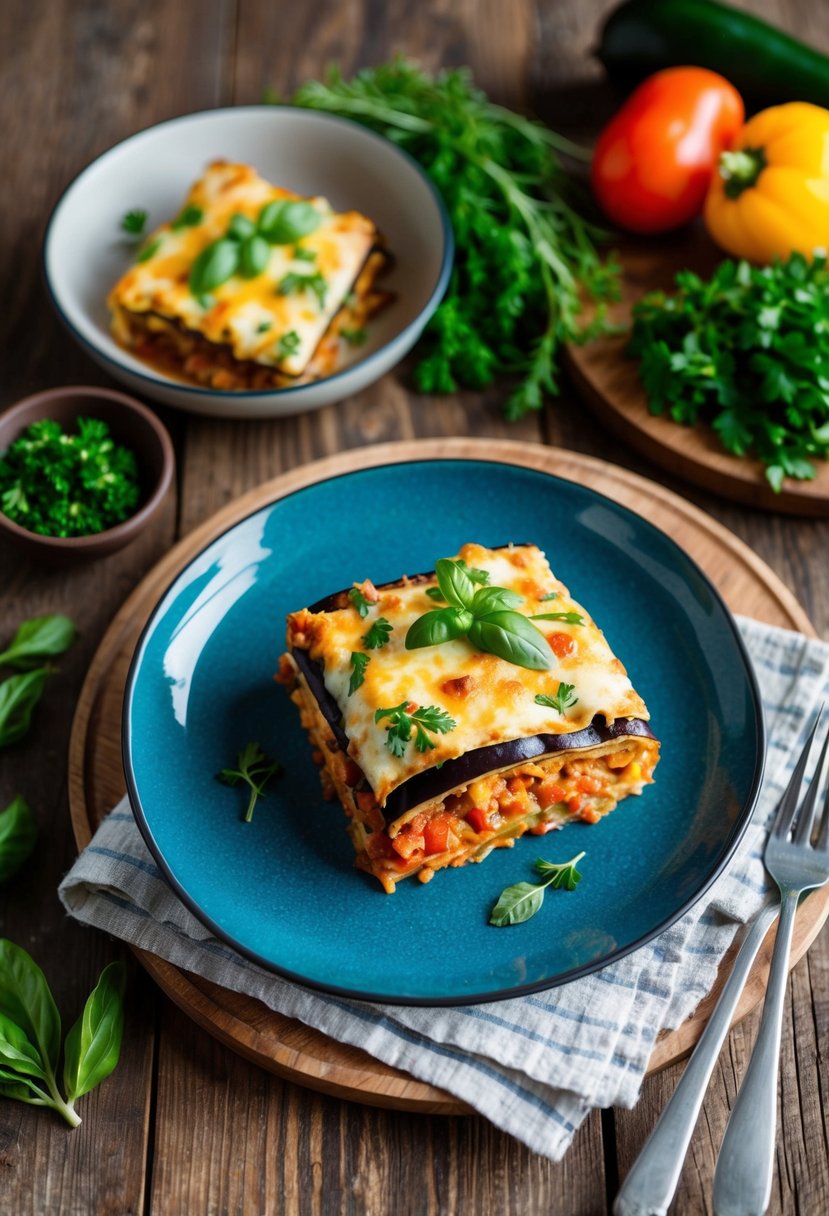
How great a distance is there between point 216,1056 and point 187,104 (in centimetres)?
455

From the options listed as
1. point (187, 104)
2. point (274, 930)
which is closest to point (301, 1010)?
point (274, 930)

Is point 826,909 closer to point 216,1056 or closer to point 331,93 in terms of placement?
point 216,1056

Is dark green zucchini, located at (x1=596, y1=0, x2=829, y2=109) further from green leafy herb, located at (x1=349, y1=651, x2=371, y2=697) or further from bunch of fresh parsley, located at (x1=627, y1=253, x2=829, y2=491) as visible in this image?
green leafy herb, located at (x1=349, y1=651, x2=371, y2=697)

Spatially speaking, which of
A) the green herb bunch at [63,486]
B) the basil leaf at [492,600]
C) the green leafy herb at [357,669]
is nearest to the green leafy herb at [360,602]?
the green leafy herb at [357,669]

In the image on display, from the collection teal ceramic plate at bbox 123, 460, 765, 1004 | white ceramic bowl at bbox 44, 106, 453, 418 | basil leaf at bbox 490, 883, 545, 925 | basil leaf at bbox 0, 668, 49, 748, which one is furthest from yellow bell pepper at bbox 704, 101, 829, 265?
basil leaf at bbox 0, 668, 49, 748

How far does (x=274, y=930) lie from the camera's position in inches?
125

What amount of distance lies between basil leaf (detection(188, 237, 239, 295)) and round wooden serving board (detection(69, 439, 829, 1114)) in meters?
0.82

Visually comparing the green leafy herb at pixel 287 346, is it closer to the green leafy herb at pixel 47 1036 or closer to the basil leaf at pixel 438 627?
the basil leaf at pixel 438 627

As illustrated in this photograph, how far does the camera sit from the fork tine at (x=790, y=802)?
11.2 feet

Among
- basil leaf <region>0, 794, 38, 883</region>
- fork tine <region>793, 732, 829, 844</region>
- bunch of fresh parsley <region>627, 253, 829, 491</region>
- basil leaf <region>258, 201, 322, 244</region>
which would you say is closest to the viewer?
fork tine <region>793, 732, 829, 844</region>

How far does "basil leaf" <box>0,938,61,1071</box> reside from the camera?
10.6 ft

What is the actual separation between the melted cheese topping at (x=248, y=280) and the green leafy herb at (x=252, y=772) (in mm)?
1610

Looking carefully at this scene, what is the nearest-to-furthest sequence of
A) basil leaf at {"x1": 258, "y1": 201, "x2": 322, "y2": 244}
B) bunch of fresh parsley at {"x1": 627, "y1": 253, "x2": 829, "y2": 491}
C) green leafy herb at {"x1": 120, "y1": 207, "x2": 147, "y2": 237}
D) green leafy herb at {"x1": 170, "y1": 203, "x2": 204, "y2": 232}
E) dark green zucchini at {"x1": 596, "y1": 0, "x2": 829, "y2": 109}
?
bunch of fresh parsley at {"x1": 627, "y1": 253, "x2": 829, "y2": 491}
basil leaf at {"x1": 258, "y1": 201, "x2": 322, "y2": 244}
green leafy herb at {"x1": 170, "y1": 203, "x2": 204, "y2": 232}
green leafy herb at {"x1": 120, "y1": 207, "x2": 147, "y2": 237}
dark green zucchini at {"x1": 596, "y1": 0, "x2": 829, "y2": 109}

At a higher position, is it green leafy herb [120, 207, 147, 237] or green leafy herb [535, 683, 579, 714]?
green leafy herb [535, 683, 579, 714]
